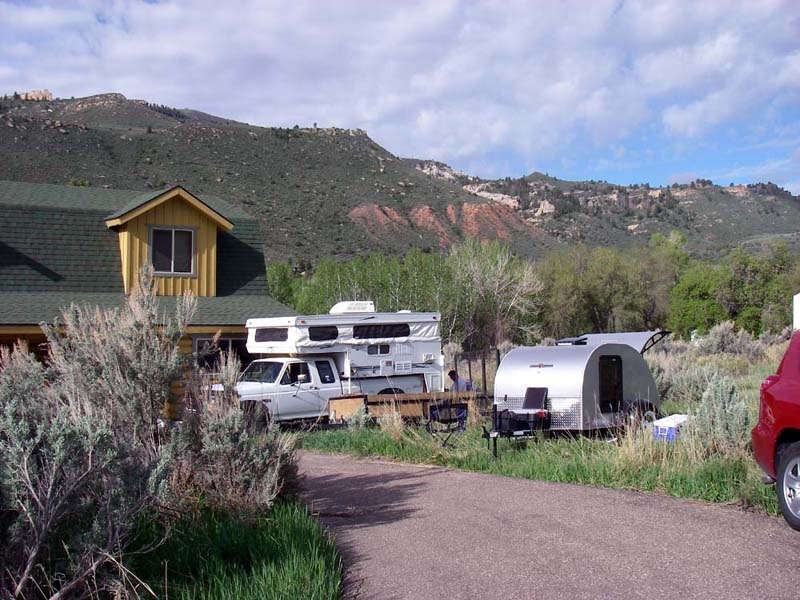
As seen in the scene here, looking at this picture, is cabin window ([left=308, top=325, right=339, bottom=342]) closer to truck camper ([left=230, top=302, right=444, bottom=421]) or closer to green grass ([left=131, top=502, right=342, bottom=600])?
truck camper ([left=230, top=302, right=444, bottom=421])

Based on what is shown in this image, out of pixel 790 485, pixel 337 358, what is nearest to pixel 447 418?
pixel 337 358

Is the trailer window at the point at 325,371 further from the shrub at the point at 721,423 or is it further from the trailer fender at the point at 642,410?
the shrub at the point at 721,423

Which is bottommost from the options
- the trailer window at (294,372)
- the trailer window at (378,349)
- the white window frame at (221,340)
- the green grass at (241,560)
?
the green grass at (241,560)

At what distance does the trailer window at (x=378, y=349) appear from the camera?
61.0 ft

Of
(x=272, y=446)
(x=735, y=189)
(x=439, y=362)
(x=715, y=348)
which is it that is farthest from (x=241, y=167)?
(x=735, y=189)

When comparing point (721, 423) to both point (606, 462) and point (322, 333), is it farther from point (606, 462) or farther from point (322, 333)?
point (322, 333)

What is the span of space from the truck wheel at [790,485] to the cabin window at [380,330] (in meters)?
11.1

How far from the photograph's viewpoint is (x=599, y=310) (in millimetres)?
44281

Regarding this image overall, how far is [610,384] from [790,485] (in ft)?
20.3

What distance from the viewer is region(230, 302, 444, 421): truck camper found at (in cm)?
1752

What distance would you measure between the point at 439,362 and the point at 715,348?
45.9ft

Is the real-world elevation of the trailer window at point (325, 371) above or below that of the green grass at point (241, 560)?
above

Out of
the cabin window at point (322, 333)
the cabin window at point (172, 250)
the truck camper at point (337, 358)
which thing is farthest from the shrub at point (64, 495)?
the cabin window at point (172, 250)

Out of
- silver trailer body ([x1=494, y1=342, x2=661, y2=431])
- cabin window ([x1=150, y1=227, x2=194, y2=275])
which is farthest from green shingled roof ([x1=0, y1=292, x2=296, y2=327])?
silver trailer body ([x1=494, y1=342, x2=661, y2=431])
